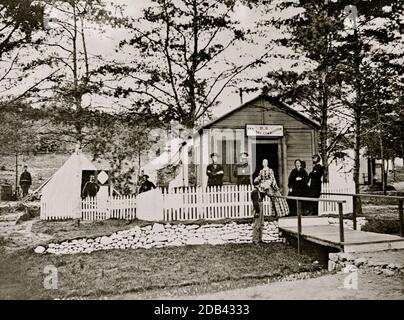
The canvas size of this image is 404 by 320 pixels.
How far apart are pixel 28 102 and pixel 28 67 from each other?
0.68 meters

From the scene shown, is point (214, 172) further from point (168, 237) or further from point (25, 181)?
point (25, 181)

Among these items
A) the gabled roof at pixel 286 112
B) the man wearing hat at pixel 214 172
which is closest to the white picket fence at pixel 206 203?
the man wearing hat at pixel 214 172

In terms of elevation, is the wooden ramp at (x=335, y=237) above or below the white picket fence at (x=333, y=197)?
below

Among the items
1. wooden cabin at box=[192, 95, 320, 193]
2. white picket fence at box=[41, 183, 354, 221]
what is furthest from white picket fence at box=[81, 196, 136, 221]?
wooden cabin at box=[192, 95, 320, 193]

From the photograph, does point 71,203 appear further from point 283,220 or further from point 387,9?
point 387,9

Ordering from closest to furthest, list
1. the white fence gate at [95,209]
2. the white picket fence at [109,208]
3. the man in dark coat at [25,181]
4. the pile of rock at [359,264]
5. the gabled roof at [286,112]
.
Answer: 1. the pile of rock at [359,264]
2. the man in dark coat at [25,181]
3. the white fence gate at [95,209]
4. the white picket fence at [109,208]
5. the gabled roof at [286,112]

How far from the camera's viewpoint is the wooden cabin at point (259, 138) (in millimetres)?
8930

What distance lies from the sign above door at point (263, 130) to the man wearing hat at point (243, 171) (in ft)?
1.78

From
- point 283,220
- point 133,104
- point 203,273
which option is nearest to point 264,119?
point 283,220

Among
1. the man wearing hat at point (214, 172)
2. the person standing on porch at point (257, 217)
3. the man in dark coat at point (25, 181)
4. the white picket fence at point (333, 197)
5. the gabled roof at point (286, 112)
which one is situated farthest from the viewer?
the white picket fence at point (333, 197)

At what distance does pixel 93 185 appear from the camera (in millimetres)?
7457

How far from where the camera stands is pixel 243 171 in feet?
29.8

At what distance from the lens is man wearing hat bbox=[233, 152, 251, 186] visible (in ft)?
29.3

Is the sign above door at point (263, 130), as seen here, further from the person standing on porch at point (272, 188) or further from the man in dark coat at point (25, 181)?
the man in dark coat at point (25, 181)
